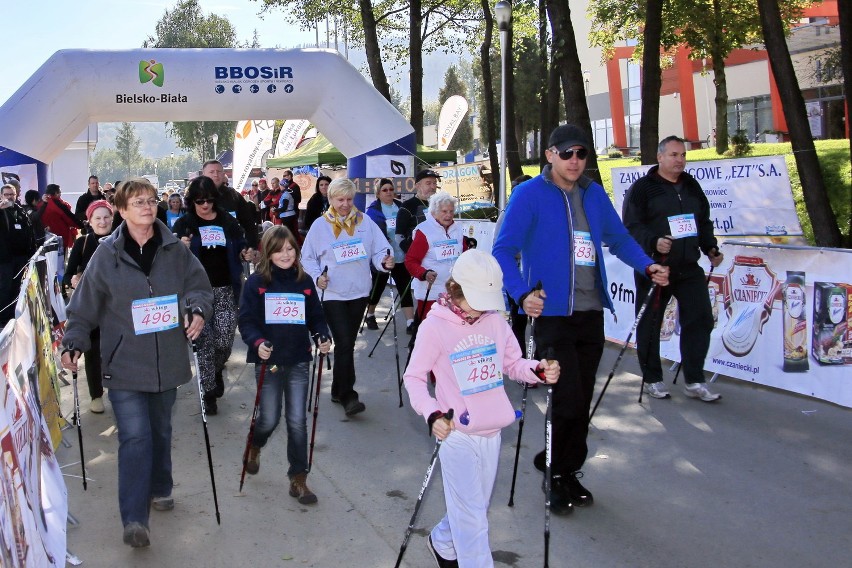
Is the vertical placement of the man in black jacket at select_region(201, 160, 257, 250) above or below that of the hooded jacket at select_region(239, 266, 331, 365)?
above

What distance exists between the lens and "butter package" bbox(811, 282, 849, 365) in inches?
294

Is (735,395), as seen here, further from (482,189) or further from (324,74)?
(482,189)

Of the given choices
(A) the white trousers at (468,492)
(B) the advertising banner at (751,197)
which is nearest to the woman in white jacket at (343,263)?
(A) the white trousers at (468,492)

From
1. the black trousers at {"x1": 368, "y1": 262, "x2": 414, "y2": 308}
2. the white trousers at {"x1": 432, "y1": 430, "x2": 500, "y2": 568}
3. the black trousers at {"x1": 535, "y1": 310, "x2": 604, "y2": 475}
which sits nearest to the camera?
the white trousers at {"x1": 432, "y1": 430, "x2": 500, "y2": 568}

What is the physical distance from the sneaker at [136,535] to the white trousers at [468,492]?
1929 millimetres

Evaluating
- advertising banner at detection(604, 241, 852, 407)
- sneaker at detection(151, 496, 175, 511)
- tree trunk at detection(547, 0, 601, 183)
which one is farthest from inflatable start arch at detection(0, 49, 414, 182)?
sneaker at detection(151, 496, 175, 511)

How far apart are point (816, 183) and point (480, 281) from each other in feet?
27.7

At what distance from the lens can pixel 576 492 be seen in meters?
5.64

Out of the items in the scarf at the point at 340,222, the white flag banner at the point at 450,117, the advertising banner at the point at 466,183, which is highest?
the white flag banner at the point at 450,117

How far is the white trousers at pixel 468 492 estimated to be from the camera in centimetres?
404

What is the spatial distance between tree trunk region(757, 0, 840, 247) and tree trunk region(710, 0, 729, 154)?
21747mm

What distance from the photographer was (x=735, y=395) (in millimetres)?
8219

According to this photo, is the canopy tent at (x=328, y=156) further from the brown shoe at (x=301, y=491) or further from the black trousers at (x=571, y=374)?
the black trousers at (x=571, y=374)

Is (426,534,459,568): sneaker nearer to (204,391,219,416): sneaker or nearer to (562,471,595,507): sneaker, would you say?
(562,471,595,507): sneaker
